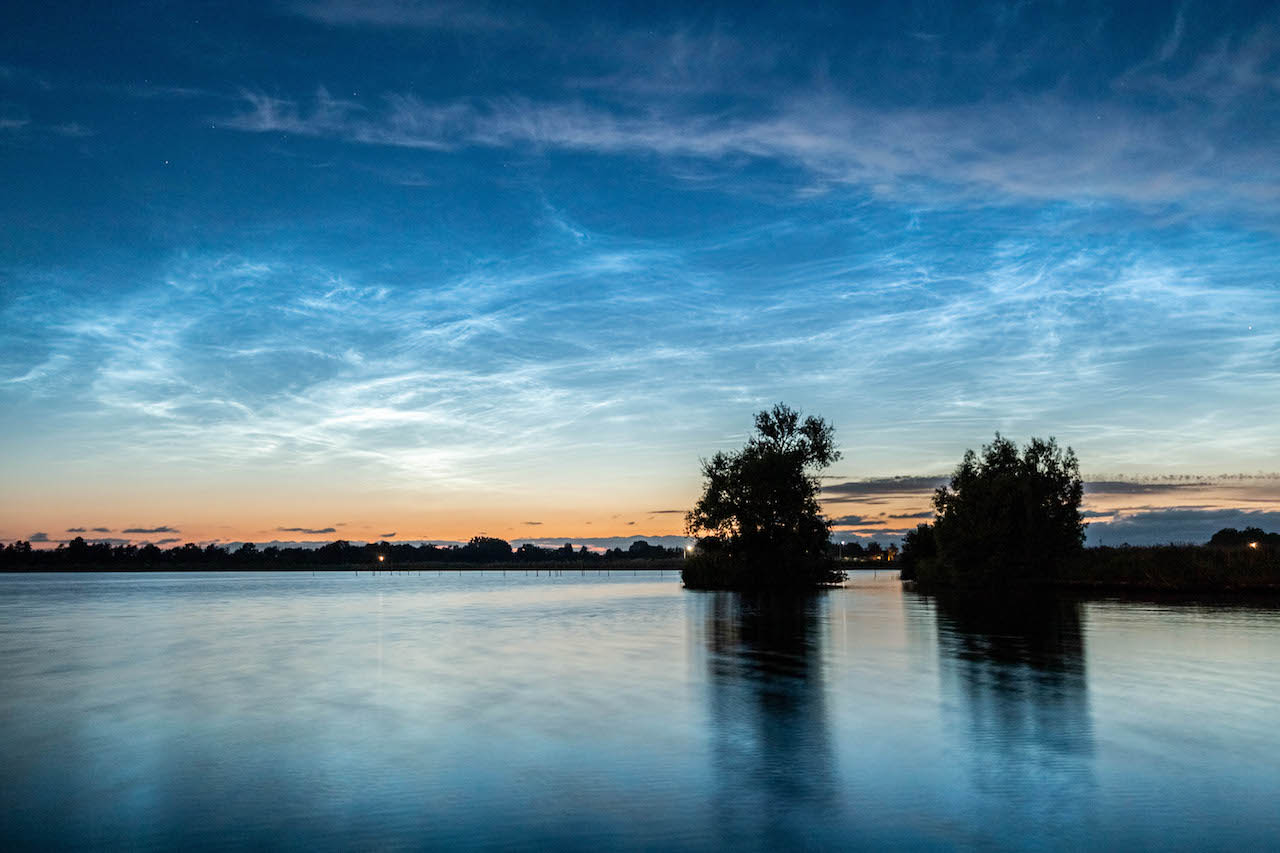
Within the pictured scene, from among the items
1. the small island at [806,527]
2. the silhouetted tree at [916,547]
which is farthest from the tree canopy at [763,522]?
the silhouetted tree at [916,547]

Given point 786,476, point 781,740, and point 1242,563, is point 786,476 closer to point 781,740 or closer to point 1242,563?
point 1242,563

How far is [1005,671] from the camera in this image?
768 inches

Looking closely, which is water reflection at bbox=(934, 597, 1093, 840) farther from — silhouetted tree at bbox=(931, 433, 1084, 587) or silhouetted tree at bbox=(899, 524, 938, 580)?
silhouetted tree at bbox=(899, 524, 938, 580)

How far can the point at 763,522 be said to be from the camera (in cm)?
7738

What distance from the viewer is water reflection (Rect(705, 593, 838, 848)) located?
8828 mm

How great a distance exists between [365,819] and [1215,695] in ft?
51.0

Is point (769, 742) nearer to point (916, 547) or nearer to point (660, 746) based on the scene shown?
point (660, 746)

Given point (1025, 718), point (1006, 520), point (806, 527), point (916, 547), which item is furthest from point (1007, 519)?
point (1025, 718)

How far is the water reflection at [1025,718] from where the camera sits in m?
9.40

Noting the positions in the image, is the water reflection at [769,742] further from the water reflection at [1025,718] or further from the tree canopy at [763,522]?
the tree canopy at [763,522]

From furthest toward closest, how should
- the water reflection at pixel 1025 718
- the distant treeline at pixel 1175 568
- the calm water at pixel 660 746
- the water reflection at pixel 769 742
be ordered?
the distant treeline at pixel 1175 568 → the water reflection at pixel 1025 718 → the water reflection at pixel 769 742 → the calm water at pixel 660 746

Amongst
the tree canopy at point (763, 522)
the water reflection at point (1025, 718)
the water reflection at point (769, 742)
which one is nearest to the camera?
the water reflection at point (769, 742)

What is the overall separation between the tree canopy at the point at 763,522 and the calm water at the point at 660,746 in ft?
164

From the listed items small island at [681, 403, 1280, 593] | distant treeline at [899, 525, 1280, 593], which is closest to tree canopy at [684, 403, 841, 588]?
small island at [681, 403, 1280, 593]
